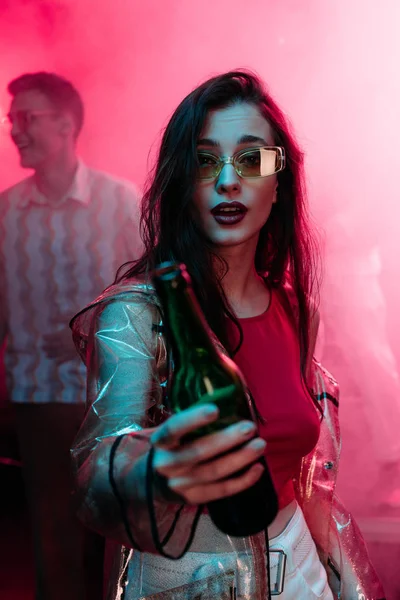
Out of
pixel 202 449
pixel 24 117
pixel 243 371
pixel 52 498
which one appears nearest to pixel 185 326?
pixel 202 449

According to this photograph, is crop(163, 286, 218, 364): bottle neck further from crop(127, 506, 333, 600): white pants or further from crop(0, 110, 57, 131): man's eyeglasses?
crop(0, 110, 57, 131): man's eyeglasses

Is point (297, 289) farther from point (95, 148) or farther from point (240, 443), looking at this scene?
point (95, 148)

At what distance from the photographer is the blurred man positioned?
2.77m

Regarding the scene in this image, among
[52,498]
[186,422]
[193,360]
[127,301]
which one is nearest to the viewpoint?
[186,422]

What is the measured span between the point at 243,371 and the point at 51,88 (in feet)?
6.56

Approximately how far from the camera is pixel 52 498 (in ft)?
8.96

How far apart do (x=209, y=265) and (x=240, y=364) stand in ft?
0.70

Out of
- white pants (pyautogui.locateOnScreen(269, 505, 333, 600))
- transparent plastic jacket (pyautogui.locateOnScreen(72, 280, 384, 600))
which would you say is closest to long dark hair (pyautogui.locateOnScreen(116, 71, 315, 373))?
transparent plastic jacket (pyautogui.locateOnScreen(72, 280, 384, 600))

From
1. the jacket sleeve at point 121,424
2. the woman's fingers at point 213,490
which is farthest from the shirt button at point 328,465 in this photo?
the woman's fingers at point 213,490

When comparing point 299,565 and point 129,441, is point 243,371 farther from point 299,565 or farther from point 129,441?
point 129,441

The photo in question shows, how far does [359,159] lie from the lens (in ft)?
10.2

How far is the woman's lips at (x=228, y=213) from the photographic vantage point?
146 centimetres

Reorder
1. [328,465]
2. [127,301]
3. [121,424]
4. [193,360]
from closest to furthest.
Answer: [193,360] < [121,424] < [127,301] < [328,465]

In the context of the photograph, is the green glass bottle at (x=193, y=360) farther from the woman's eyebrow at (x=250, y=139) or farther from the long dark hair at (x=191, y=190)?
the woman's eyebrow at (x=250, y=139)
